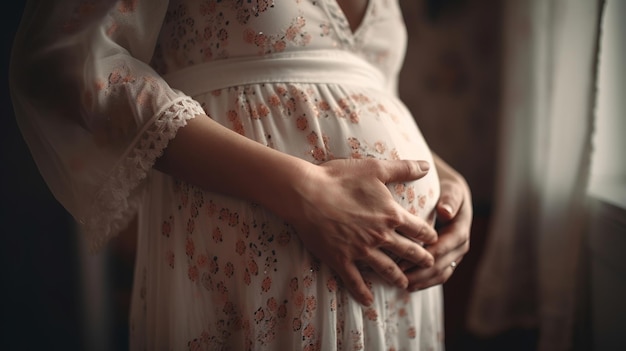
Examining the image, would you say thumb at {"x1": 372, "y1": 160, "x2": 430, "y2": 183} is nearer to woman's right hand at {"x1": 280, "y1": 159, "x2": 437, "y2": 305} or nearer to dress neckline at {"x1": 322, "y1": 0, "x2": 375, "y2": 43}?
woman's right hand at {"x1": 280, "y1": 159, "x2": 437, "y2": 305}

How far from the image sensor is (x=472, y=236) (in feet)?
4.62

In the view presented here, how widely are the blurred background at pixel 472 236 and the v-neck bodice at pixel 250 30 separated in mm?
489

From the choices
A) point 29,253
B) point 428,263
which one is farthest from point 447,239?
point 29,253

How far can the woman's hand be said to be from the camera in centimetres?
62

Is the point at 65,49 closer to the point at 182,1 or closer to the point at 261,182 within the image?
the point at 182,1

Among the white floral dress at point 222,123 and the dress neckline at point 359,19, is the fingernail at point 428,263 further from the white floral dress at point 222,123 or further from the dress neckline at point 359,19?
the dress neckline at point 359,19

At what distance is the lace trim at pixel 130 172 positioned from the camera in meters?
0.51

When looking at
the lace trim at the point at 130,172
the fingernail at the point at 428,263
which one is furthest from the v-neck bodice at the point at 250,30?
the fingernail at the point at 428,263

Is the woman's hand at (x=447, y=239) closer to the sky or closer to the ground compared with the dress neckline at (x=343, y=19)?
closer to the ground

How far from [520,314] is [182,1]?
4.11ft

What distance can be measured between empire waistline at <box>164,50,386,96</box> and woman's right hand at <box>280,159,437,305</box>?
0.15 m

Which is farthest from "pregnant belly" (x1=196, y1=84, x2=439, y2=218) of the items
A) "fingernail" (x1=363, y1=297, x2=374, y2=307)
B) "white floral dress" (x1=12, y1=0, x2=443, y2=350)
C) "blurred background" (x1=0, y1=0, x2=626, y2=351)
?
"blurred background" (x1=0, y1=0, x2=626, y2=351)

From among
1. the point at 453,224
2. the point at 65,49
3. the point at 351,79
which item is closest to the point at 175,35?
the point at 65,49

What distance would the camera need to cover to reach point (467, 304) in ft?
4.61
